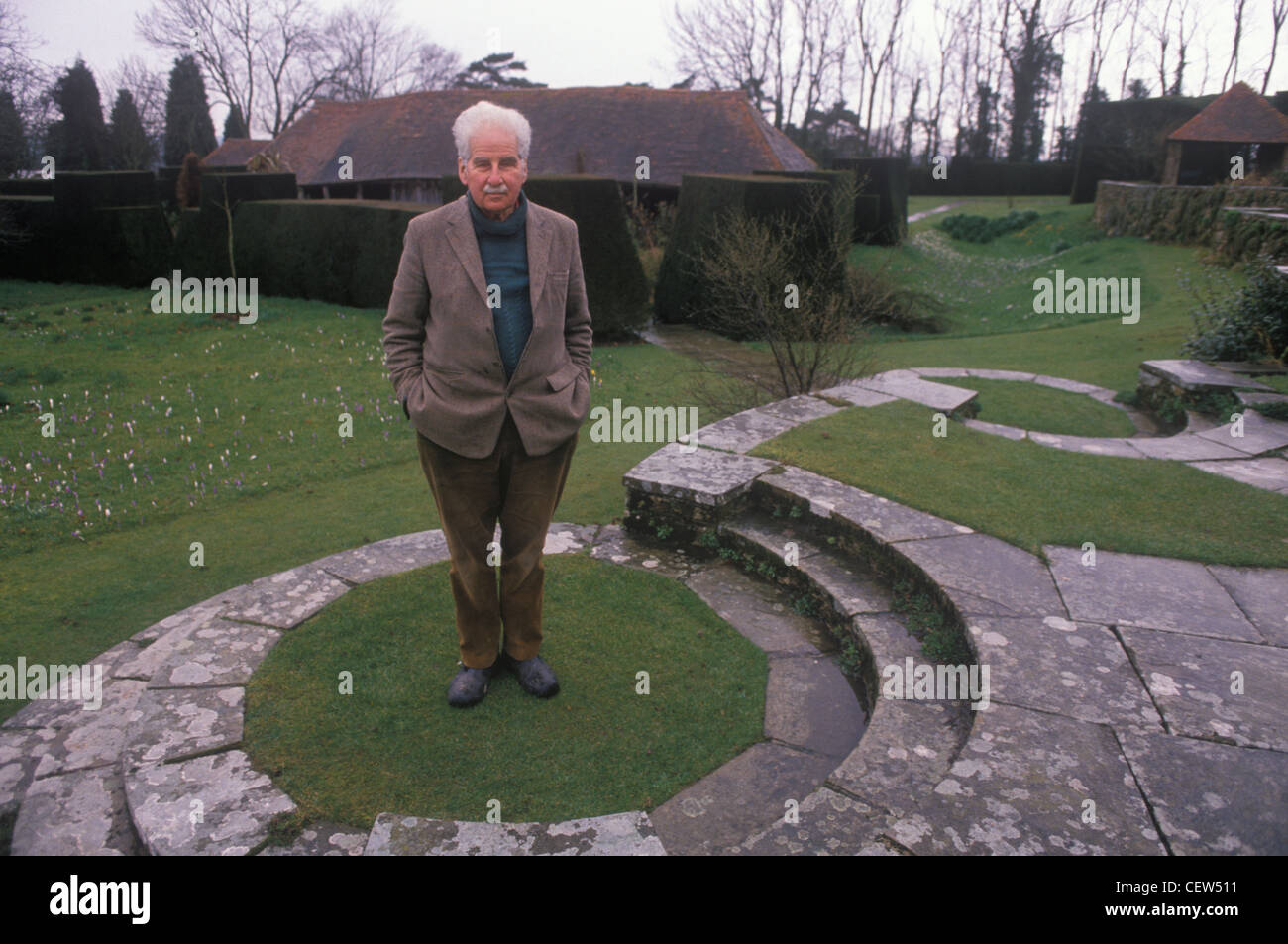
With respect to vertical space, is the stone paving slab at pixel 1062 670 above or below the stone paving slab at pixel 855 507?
below

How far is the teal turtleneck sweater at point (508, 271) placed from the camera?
2.96 m

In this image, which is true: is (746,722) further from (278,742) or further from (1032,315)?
(1032,315)

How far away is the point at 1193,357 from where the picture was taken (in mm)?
8594

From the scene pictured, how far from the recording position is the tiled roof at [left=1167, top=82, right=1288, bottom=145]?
2420 cm

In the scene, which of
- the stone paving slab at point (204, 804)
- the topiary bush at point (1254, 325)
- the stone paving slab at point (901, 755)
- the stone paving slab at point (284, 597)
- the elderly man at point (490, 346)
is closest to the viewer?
the stone paving slab at point (204, 804)

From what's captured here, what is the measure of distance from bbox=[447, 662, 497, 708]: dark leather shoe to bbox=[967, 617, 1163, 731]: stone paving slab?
6.21 ft

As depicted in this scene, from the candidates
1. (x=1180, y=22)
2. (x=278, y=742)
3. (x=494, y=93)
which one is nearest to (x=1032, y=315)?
(x=278, y=742)

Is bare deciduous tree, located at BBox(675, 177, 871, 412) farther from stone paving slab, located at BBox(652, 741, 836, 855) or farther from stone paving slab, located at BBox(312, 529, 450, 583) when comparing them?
stone paving slab, located at BBox(652, 741, 836, 855)

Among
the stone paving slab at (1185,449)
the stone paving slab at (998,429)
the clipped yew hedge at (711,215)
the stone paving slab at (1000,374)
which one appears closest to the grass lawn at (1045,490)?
the stone paving slab at (1185,449)

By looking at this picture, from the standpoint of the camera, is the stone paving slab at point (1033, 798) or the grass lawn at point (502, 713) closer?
the stone paving slab at point (1033, 798)

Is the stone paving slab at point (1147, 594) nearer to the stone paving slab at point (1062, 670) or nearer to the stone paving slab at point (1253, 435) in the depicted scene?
the stone paving slab at point (1062, 670)

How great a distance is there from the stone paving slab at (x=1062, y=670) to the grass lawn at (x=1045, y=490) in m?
0.84

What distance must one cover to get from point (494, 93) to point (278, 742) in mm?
32652

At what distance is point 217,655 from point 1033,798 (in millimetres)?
3195
